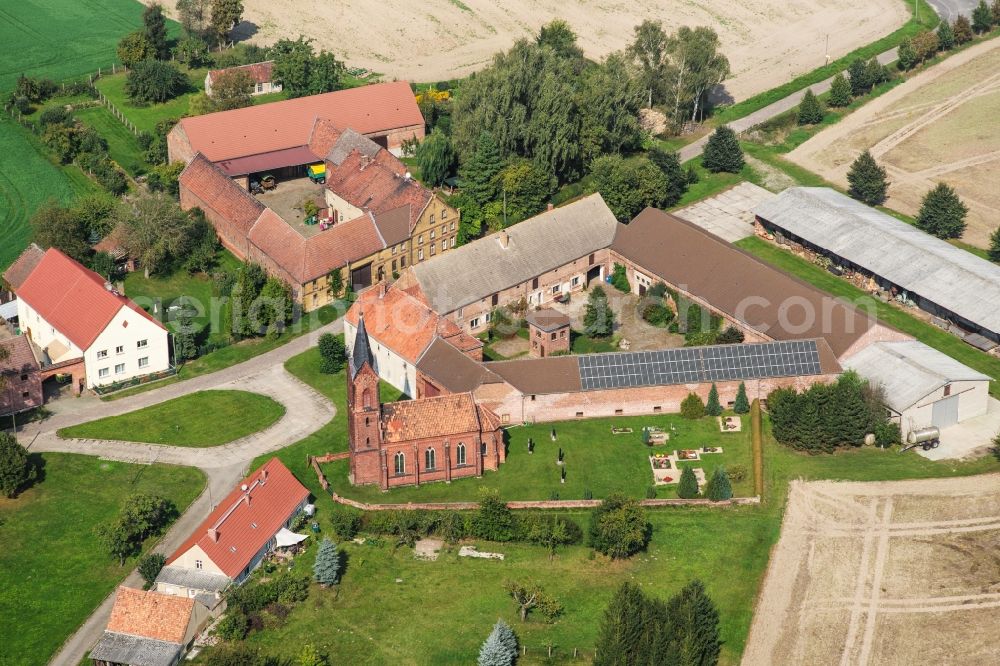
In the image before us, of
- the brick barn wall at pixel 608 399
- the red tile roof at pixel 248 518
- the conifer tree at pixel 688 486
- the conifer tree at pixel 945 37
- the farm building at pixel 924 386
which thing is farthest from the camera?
the conifer tree at pixel 945 37

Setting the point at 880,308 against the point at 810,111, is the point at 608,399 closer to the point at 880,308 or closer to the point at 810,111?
the point at 880,308

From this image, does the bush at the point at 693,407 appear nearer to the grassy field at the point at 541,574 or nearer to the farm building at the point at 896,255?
the grassy field at the point at 541,574

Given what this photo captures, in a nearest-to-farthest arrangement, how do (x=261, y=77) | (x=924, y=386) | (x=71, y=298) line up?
(x=924, y=386) < (x=71, y=298) < (x=261, y=77)

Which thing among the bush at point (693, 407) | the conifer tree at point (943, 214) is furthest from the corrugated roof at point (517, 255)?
the conifer tree at point (943, 214)

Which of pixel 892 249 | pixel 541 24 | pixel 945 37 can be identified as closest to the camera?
pixel 892 249

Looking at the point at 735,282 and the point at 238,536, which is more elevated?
the point at 735,282

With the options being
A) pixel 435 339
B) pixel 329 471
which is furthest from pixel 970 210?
pixel 329 471

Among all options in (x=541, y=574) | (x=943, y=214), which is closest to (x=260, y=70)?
(x=943, y=214)

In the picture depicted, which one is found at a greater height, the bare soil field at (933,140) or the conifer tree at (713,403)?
the bare soil field at (933,140)
